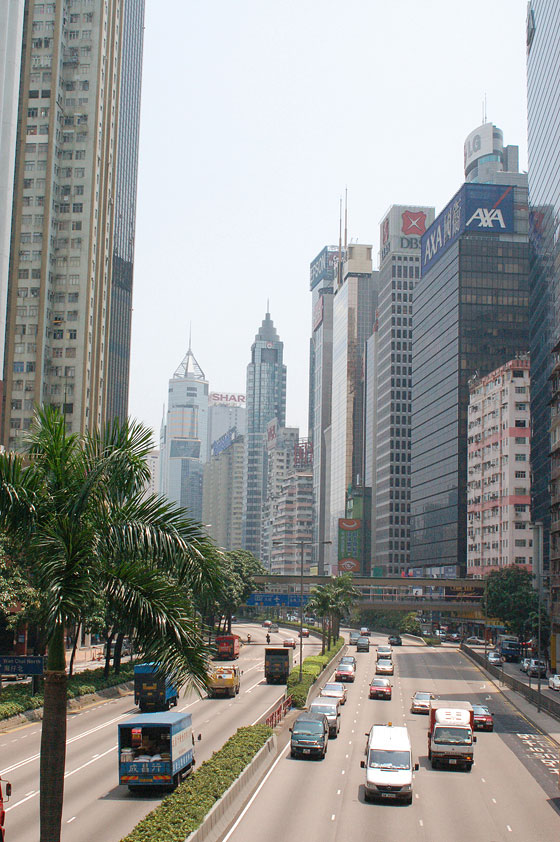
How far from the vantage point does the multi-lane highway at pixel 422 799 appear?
28844mm

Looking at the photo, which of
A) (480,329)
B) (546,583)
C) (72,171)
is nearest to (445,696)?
(546,583)

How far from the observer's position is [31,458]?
54.4ft

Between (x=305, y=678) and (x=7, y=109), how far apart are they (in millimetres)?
72931

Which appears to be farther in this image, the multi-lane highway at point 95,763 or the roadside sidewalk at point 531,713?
the roadside sidewalk at point 531,713

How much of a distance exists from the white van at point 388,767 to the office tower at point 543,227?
8024 cm

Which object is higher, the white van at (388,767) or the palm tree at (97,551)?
the palm tree at (97,551)

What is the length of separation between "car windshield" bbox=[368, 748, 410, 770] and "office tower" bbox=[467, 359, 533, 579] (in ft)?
374

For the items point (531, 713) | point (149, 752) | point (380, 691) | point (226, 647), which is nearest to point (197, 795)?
point (149, 752)

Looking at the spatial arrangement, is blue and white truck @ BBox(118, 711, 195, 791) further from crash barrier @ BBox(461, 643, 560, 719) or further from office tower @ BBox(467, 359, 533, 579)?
office tower @ BBox(467, 359, 533, 579)

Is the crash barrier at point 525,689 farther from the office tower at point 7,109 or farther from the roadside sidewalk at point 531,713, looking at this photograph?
the office tower at point 7,109

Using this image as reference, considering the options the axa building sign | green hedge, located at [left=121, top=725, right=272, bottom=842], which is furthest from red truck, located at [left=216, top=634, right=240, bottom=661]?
the axa building sign

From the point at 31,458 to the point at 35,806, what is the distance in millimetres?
19024

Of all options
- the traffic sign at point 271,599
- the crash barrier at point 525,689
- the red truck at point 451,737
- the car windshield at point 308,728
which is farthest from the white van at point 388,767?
the traffic sign at point 271,599

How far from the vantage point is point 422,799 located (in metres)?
34.3
